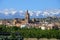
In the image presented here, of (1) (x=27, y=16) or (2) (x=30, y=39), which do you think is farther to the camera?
(1) (x=27, y=16)

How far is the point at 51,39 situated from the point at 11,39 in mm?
11178

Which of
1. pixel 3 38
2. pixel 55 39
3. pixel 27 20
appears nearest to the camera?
pixel 3 38

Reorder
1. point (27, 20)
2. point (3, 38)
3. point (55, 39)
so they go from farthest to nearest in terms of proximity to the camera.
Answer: point (27, 20), point (55, 39), point (3, 38)

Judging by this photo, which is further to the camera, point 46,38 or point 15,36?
point 46,38

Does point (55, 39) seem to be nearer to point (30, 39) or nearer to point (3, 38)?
point (30, 39)

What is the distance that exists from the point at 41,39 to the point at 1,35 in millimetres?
11679

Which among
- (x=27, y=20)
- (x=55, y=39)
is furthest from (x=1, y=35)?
(x=27, y=20)

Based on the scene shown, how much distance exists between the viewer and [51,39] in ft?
59.7

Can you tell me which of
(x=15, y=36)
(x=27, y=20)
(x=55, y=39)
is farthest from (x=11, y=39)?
(x=27, y=20)

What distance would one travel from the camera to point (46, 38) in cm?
1862

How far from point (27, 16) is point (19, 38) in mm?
73740

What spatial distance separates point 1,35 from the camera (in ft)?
23.2

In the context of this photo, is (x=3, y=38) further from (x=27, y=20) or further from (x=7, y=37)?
(x=27, y=20)

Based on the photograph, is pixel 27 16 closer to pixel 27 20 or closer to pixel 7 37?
pixel 27 20
